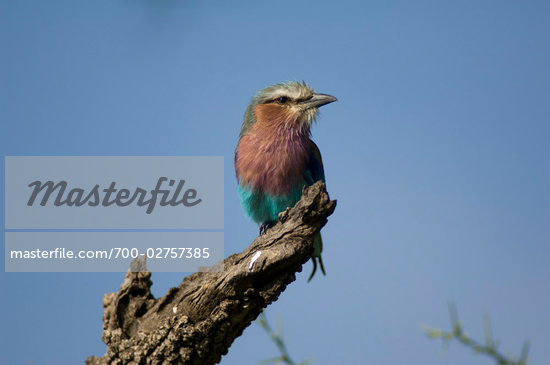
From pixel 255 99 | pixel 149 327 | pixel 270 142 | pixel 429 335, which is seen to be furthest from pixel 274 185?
pixel 429 335

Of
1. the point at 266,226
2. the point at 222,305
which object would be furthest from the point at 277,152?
the point at 222,305

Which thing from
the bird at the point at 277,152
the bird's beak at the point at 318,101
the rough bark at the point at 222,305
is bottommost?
the rough bark at the point at 222,305

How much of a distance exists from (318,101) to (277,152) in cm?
75

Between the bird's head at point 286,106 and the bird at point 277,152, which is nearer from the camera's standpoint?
the bird at point 277,152

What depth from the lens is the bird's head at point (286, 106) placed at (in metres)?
5.52

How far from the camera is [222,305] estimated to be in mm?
3686

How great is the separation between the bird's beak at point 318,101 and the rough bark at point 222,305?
6.64 ft

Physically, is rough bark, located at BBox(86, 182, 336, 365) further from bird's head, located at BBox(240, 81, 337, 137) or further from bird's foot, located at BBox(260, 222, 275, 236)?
bird's head, located at BBox(240, 81, 337, 137)

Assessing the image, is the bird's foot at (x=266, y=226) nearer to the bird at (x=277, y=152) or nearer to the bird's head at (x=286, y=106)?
the bird at (x=277, y=152)

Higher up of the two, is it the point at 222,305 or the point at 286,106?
the point at 286,106

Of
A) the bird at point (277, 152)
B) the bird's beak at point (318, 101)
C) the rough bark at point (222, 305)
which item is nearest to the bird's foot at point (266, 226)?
the bird at point (277, 152)

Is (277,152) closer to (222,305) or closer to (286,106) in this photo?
(286,106)

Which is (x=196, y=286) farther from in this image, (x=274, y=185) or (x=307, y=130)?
(x=307, y=130)

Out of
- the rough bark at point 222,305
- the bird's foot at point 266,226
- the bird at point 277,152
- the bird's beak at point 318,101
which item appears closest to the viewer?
the rough bark at point 222,305
